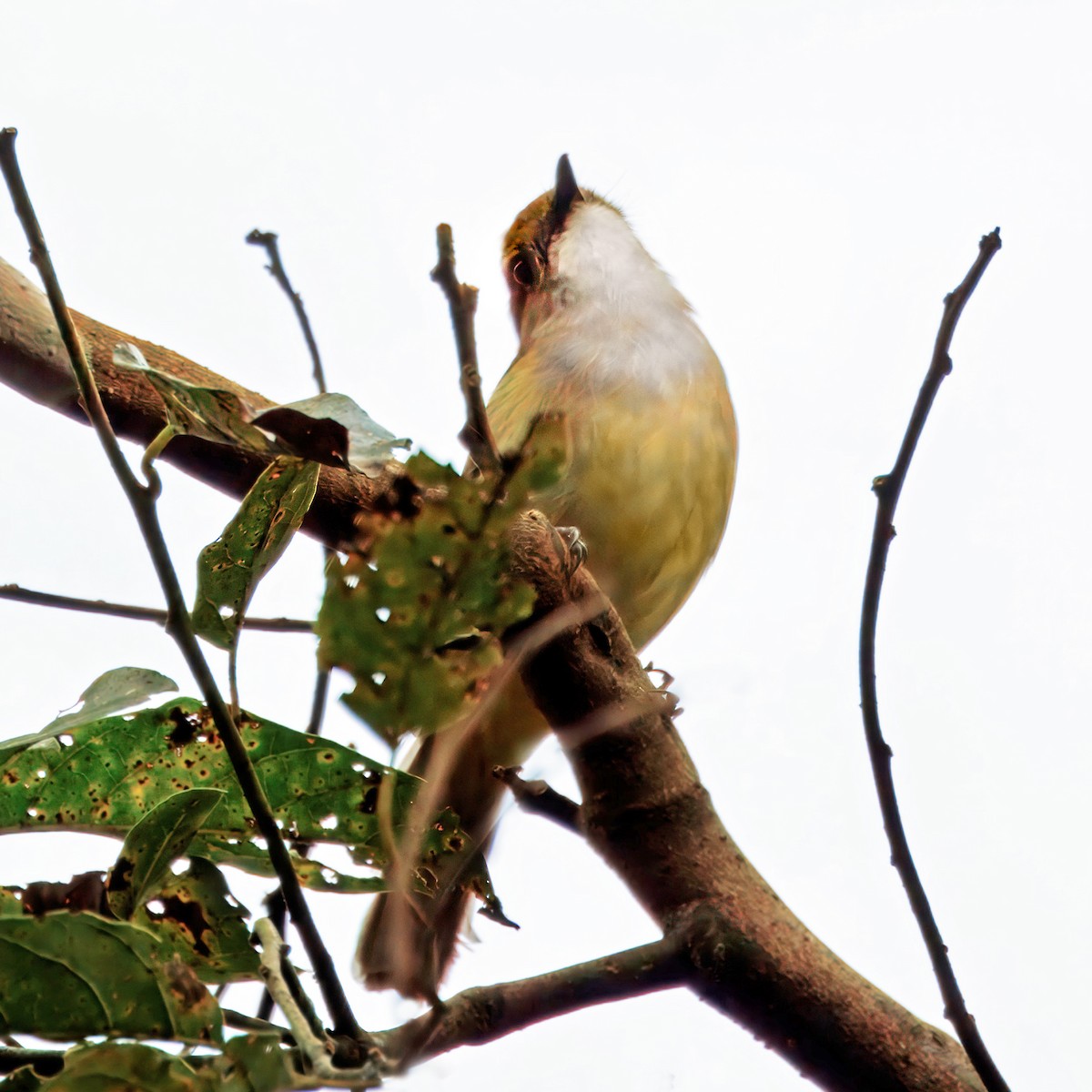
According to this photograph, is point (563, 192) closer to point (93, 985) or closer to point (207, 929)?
point (207, 929)

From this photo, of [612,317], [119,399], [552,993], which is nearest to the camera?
[552,993]

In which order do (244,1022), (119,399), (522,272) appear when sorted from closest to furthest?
1. (244,1022)
2. (119,399)
3. (522,272)

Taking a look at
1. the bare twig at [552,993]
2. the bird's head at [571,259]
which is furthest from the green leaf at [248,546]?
the bird's head at [571,259]

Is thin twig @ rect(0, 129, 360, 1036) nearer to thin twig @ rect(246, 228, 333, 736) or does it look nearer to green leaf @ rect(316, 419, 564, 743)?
green leaf @ rect(316, 419, 564, 743)

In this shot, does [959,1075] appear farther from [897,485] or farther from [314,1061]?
[314,1061]

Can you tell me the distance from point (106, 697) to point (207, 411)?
0.20m

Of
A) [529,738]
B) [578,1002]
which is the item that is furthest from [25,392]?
[529,738]

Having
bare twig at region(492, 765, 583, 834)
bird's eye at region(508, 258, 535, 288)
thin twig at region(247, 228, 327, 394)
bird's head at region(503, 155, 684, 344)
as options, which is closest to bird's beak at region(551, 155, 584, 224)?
bird's head at region(503, 155, 684, 344)

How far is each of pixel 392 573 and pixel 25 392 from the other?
65cm

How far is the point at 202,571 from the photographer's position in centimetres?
80

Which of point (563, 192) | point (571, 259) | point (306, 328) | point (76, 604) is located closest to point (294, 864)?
point (76, 604)

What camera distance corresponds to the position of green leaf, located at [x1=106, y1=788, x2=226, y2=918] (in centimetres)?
74

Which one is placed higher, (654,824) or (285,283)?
(285,283)

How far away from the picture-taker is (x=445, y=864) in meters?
0.95
